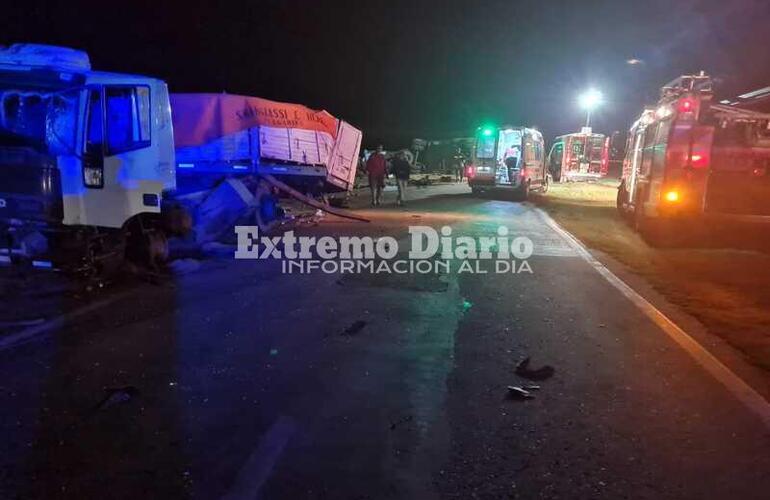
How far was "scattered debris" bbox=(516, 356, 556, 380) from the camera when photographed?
5.06 meters

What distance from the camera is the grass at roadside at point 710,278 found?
6547 millimetres

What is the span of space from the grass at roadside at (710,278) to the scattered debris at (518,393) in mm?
2431

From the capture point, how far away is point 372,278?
8742 millimetres

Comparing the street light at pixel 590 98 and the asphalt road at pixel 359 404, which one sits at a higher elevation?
the street light at pixel 590 98

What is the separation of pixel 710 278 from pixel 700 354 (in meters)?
4.15

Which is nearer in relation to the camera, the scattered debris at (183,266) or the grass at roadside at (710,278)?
the grass at roadside at (710,278)

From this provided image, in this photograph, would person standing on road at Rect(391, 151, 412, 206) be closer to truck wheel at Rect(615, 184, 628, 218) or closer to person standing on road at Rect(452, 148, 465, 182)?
truck wheel at Rect(615, 184, 628, 218)

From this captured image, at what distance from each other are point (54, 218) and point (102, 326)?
6.09 feet

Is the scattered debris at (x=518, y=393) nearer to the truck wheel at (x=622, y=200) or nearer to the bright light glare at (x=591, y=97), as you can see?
the truck wheel at (x=622, y=200)

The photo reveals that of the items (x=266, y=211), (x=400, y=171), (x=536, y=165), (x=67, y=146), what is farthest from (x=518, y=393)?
(x=536, y=165)

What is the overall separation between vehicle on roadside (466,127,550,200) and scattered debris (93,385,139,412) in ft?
66.9

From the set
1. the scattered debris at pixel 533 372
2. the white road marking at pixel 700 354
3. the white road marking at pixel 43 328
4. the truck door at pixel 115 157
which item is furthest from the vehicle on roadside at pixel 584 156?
the white road marking at pixel 43 328

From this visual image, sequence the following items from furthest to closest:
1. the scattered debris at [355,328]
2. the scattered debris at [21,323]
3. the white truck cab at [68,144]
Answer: the white truck cab at [68,144], the scattered debris at [355,328], the scattered debris at [21,323]

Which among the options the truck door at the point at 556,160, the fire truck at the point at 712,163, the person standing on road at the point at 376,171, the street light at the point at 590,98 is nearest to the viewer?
the fire truck at the point at 712,163
